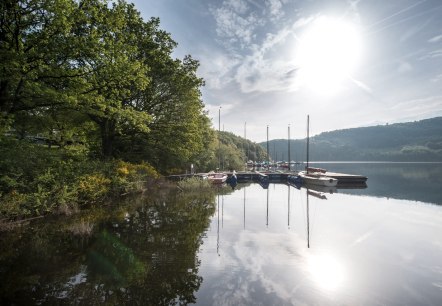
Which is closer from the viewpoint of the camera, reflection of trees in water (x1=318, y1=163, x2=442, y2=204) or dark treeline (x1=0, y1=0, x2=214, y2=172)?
dark treeline (x1=0, y1=0, x2=214, y2=172)

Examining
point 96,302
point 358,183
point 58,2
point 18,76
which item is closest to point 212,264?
point 96,302

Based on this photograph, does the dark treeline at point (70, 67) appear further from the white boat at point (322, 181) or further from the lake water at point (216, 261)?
the white boat at point (322, 181)

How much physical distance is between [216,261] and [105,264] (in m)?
3.98

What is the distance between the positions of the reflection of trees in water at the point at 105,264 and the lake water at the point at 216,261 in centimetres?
3

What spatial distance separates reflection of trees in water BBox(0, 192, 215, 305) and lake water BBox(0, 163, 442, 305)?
0.03 metres

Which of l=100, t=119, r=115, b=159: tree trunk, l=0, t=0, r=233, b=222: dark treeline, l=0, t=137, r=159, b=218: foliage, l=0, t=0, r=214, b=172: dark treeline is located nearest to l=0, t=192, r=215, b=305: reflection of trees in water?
l=0, t=137, r=159, b=218: foliage

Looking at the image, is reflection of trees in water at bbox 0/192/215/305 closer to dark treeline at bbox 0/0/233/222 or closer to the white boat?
dark treeline at bbox 0/0/233/222

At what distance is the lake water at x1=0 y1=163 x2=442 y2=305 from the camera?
24.3 feet

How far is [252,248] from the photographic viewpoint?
38.7ft

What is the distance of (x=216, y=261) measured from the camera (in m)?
10.1

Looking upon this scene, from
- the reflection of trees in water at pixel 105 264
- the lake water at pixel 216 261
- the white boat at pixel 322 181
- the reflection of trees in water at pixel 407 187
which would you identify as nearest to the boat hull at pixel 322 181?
the white boat at pixel 322 181

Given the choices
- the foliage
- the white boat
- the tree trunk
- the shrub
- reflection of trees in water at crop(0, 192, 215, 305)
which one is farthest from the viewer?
the white boat

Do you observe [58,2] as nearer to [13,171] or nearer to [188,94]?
[13,171]

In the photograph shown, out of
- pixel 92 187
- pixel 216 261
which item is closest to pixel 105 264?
pixel 216 261
